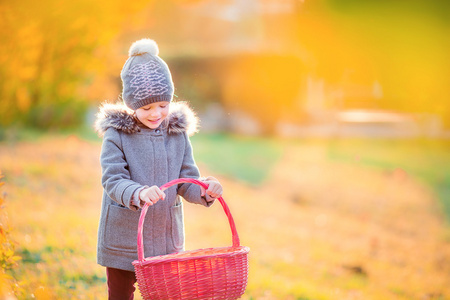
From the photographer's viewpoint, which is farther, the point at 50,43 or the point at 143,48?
the point at 50,43

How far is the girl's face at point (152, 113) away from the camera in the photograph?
2727 mm

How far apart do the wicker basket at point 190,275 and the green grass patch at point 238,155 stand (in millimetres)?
7267

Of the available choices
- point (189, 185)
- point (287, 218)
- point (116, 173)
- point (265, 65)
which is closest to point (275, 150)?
point (265, 65)

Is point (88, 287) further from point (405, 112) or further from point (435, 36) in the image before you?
point (405, 112)

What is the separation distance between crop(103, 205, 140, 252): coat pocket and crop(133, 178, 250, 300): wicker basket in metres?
0.39

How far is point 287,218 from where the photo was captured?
7766 mm

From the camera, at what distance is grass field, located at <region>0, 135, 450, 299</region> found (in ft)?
15.5

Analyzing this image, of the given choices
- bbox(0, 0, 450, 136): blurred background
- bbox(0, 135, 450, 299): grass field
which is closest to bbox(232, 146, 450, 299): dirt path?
bbox(0, 135, 450, 299): grass field

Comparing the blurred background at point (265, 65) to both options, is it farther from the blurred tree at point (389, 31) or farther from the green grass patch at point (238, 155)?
the green grass patch at point (238, 155)

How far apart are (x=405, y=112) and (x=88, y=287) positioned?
1581 centimetres

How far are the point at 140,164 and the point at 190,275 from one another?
0.66 meters

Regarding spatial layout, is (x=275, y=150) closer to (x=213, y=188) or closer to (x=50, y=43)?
(x=50, y=43)

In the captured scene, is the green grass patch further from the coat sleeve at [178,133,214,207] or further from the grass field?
the coat sleeve at [178,133,214,207]

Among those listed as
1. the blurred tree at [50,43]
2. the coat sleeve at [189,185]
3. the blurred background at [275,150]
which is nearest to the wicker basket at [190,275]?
the coat sleeve at [189,185]
